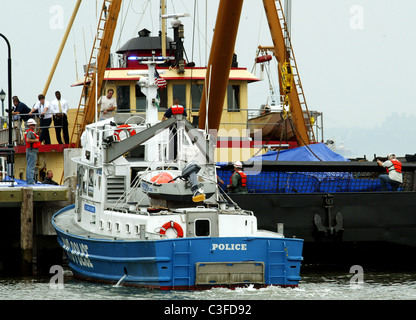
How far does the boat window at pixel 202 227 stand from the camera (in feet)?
72.7

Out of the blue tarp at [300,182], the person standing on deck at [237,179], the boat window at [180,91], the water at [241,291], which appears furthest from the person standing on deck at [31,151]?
the boat window at [180,91]

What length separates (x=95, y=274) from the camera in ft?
78.9

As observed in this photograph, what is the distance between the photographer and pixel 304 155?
32.3 metres

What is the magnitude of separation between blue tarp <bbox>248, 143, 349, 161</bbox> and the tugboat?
23.1 ft

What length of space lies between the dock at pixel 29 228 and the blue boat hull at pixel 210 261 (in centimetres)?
650

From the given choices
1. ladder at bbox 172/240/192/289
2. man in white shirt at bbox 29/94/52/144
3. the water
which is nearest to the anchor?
Answer: the water

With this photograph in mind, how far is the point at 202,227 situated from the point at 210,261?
43.9 inches

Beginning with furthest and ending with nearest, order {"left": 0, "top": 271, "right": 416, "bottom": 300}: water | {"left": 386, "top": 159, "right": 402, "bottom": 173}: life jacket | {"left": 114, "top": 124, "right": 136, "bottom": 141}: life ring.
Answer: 1. {"left": 386, "top": 159, "right": 402, "bottom": 173}: life jacket
2. {"left": 114, "top": 124, "right": 136, "bottom": 141}: life ring
3. {"left": 0, "top": 271, "right": 416, "bottom": 300}: water

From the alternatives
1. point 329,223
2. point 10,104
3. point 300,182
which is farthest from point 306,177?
point 10,104

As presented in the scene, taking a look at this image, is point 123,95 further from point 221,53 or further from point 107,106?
point 221,53

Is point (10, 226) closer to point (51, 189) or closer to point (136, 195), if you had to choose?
point (51, 189)

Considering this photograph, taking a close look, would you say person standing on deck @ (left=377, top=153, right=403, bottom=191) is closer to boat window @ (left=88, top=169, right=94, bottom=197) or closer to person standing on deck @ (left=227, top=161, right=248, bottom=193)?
person standing on deck @ (left=227, top=161, right=248, bottom=193)

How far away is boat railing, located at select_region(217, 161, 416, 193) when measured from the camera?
1190 inches
